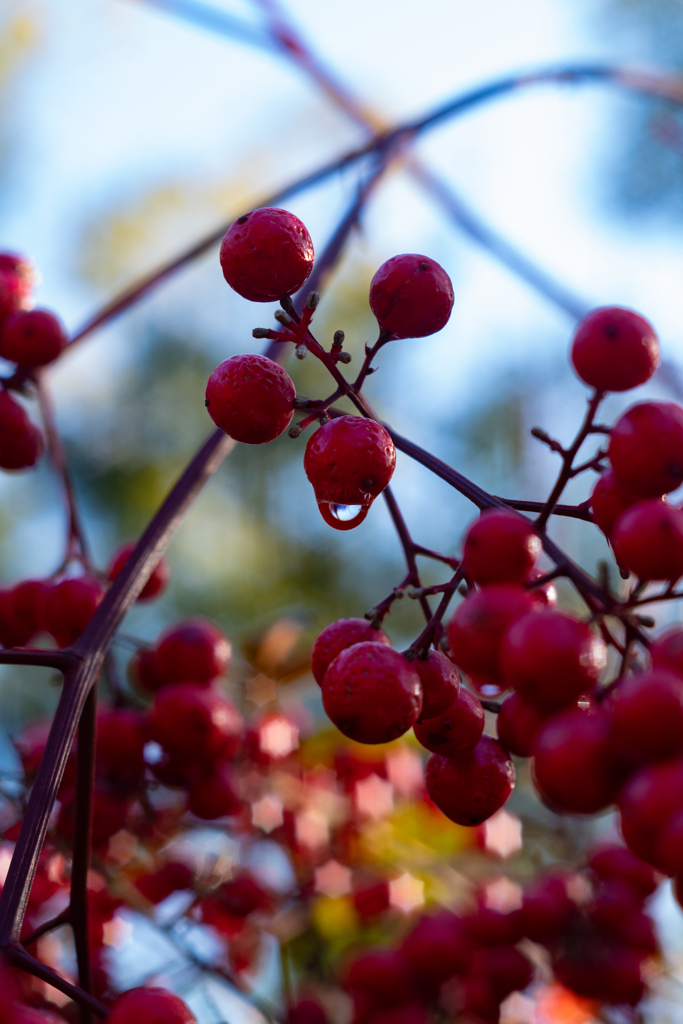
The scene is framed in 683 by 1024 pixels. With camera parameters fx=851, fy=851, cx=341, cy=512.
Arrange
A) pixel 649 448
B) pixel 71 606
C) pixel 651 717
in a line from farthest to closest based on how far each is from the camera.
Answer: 1. pixel 71 606
2. pixel 649 448
3. pixel 651 717

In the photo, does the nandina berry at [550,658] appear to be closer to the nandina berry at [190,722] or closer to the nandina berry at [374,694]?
the nandina berry at [374,694]

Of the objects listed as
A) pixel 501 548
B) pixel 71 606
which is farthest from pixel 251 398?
pixel 71 606

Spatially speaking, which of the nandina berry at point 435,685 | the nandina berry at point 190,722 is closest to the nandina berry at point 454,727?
the nandina berry at point 435,685

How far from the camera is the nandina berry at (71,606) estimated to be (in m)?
0.85

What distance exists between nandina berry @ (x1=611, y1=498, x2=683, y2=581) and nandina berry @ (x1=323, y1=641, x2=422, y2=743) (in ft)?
0.48

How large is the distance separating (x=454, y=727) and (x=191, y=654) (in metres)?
0.45

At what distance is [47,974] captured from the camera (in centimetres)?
49

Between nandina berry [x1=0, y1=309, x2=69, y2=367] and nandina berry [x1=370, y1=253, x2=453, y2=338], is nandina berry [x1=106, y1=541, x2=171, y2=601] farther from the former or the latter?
nandina berry [x1=370, y1=253, x2=453, y2=338]

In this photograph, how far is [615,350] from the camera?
0.52 meters

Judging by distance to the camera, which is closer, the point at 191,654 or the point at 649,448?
the point at 649,448

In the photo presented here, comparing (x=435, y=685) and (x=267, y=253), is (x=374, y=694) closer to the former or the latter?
(x=435, y=685)

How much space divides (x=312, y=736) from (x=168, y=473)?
2557mm

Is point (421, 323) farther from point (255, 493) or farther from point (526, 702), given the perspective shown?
point (255, 493)

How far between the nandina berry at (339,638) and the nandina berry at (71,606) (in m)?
0.33
